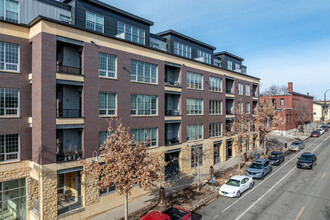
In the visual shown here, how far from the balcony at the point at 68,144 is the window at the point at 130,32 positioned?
35.3 ft

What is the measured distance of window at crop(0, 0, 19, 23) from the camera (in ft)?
56.1

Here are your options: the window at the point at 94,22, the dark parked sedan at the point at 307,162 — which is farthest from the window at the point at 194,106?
the dark parked sedan at the point at 307,162

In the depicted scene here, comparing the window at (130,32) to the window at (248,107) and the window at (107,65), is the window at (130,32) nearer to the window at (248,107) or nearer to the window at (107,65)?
the window at (107,65)

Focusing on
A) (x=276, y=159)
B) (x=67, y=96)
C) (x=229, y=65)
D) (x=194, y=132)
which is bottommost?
(x=276, y=159)

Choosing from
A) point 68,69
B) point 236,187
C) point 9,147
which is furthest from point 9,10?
point 236,187

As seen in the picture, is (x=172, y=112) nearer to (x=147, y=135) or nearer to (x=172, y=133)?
(x=172, y=133)

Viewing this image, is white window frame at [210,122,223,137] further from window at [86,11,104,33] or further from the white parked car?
window at [86,11,104,33]

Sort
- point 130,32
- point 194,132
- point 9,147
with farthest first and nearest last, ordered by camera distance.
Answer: point 194,132, point 130,32, point 9,147

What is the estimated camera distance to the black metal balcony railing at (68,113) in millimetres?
18344

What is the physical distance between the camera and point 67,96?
18.8 metres

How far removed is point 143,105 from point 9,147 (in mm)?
12058

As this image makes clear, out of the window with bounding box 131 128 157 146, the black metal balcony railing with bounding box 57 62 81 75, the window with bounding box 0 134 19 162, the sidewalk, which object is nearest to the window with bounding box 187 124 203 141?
the sidewalk

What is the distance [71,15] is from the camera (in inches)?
802

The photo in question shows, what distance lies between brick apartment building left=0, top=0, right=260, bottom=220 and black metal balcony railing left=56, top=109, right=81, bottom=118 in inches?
3.2
